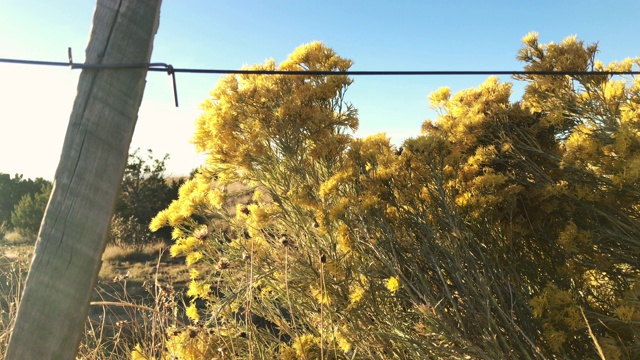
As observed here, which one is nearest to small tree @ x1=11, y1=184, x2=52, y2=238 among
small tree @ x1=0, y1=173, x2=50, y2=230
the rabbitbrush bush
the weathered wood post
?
small tree @ x1=0, y1=173, x2=50, y2=230

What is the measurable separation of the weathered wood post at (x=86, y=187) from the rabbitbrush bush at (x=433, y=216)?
1.07 m

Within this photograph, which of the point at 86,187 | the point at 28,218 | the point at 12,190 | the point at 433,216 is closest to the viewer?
the point at 86,187

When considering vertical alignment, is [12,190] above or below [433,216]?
below

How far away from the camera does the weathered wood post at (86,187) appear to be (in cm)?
147

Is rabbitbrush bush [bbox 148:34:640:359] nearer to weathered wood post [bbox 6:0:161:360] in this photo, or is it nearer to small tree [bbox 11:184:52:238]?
weathered wood post [bbox 6:0:161:360]

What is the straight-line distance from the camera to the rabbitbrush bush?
2.53 metres

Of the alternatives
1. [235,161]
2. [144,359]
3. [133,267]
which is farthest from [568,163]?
[133,267]

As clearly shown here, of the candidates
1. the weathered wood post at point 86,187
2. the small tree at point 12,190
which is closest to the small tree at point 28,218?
the small tree at point 12,190

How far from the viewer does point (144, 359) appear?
3.03 m

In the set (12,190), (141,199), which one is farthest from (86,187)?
(12,190)

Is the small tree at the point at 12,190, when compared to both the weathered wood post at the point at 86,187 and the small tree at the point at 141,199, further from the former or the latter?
the weathered wood post at the point at 86,187

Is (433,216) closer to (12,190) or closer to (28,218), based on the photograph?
(28,218)

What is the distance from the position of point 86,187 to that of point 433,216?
81.0 inches

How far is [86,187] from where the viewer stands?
1.52 meters
